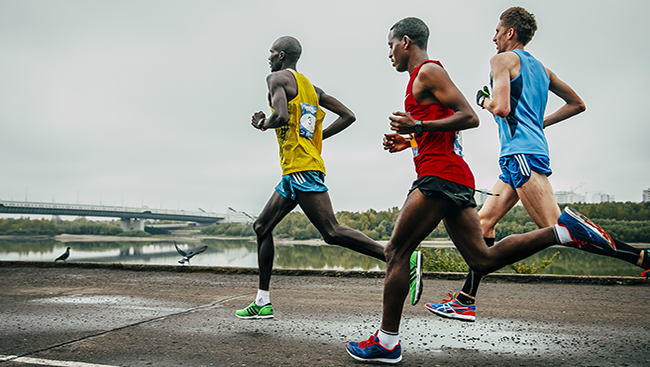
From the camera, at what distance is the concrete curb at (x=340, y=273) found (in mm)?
5453

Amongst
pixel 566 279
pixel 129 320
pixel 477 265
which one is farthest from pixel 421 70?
pixel 566 279

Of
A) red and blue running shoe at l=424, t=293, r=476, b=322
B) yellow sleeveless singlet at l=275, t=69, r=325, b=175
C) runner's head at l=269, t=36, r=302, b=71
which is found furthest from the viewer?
runner's head at l=269, t=36, r=302, b=71

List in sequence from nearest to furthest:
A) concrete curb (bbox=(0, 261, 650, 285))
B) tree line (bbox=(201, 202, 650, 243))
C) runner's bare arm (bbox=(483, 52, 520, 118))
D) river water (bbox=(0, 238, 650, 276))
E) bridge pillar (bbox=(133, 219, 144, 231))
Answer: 1. runner's bare arm (bbox=(483, 52, 520, 118))
2. concrete curb (bbox=(0, 261, 650, 285))
3. tree line (bbox=(201, 202, 650, 243))
4. river water (bbox=(0, 238, 650, 276))
5. bridge pillar (bbox=(133, 219, 144, 231))

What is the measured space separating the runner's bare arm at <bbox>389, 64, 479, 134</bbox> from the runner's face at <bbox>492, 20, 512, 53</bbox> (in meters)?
0.98

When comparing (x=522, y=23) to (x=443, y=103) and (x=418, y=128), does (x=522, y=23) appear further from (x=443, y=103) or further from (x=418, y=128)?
(x=418, y=128)

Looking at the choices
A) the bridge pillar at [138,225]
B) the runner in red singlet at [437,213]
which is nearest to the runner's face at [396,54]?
the runner in red singlet at [437,213]

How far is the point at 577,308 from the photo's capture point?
3920mm

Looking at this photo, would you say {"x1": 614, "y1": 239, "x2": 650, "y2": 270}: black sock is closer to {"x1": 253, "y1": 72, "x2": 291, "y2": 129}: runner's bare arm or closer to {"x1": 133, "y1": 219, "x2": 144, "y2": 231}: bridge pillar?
{"x1": 253, "y1": 72, "x2": 291, "y2": 129}: runner's bare arm

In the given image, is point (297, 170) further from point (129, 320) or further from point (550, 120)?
point (550, 120)

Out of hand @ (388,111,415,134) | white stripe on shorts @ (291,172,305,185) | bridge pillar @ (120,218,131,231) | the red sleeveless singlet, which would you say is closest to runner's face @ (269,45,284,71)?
white stripe on shorts @ (291,172,305,185)

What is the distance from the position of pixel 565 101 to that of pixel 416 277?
1.99 metres

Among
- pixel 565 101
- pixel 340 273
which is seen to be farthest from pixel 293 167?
pixel 340 273

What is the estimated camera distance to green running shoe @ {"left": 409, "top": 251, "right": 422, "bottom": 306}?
8.04 ft

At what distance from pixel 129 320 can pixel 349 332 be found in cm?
184
